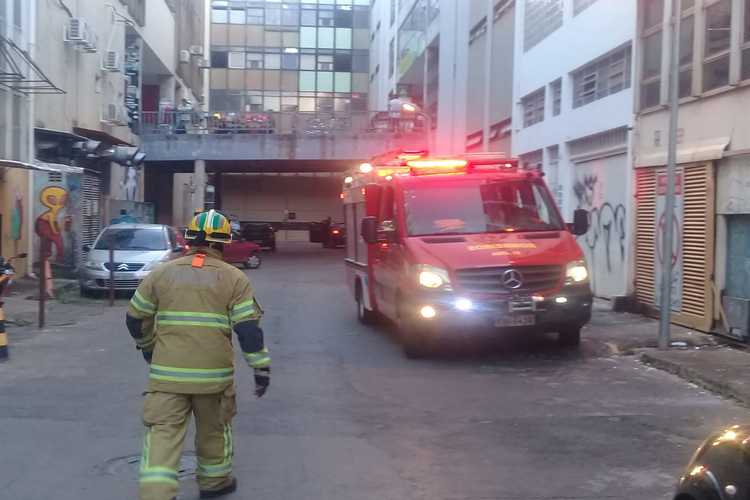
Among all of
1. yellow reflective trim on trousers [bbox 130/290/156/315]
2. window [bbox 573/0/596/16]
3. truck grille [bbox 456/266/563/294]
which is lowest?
truck grille [bbox 456/266/563/294]

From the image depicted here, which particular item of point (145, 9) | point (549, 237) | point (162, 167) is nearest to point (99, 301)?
point (549, 237)

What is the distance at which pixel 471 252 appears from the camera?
421 inches

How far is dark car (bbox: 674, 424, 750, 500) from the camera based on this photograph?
3.34 metres

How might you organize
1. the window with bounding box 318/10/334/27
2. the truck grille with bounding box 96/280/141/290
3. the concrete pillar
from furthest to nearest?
1. the window with bounding box 318/10/334/27
2. the concrete pillar
3. the truck grille with bounding box 96/280/141/290

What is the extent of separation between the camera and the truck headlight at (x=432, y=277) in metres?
10.6

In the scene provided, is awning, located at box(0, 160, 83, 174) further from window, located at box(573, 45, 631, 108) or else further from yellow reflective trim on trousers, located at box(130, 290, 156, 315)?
yellow reflective trim on trousers, located at box(130, 290, 156, 315)

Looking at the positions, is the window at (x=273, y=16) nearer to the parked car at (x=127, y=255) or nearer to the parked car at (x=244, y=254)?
the parked car at (x=244, y=254)

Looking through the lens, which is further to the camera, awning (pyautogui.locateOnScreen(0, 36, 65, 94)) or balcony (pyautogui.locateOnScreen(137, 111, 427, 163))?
balcony (pyautogui.locateOnScreen(137, 111, 427, 163))

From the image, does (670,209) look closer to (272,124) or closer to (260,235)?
(272,124)

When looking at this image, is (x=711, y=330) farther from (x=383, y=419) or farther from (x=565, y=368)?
(x=383, y=419)

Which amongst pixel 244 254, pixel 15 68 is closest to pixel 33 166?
pixel 15 68

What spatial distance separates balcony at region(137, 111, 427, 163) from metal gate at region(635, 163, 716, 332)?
2190cm

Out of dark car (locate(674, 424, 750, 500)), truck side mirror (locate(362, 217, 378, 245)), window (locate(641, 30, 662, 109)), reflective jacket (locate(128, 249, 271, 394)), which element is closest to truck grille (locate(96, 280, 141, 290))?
truck side mirror (locate(362, 217, 378, 245))

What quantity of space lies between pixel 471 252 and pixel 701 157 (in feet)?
14.9
